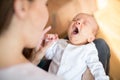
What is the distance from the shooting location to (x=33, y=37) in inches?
28.6

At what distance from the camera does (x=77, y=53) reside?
111 cm

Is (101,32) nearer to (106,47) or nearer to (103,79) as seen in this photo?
(106,47)

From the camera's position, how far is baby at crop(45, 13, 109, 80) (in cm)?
106

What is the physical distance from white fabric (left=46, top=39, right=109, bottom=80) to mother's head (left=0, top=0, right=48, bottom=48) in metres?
0.36

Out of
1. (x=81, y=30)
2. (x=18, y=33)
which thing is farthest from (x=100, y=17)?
(x=18, y=33)

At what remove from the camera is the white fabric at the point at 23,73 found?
680 millimetres

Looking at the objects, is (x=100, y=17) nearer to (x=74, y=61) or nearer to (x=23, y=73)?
(x=74, y=61)

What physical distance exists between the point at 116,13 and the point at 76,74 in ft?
1.61

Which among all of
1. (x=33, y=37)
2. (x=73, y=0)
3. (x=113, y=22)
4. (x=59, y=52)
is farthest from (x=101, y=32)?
(x=33, y=37)

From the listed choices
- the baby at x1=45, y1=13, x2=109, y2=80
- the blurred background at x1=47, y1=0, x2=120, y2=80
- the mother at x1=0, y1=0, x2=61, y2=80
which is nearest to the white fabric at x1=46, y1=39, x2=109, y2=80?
the baby at x1=45, y1=13, x2=109, y2=80

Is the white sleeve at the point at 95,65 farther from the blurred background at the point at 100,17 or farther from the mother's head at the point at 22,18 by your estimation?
the mother's head at the point at 22,18

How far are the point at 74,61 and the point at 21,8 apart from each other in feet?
1.61

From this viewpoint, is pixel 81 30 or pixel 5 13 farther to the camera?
pixel 81 30

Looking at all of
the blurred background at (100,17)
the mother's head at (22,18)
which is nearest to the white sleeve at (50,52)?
the blurred background at (100,17)
